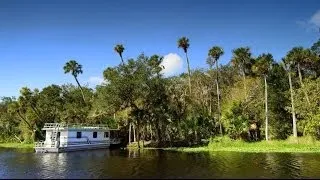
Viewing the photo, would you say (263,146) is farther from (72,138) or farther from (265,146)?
(72,138)

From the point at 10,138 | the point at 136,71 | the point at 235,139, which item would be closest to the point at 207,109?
the point at 235,139

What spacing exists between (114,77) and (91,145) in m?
14.8

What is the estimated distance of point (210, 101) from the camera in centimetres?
7556

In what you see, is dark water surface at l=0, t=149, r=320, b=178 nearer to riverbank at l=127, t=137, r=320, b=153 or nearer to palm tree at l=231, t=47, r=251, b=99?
riverbank at l=127, t=137, r=320, b=153

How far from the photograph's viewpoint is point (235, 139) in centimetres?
6506

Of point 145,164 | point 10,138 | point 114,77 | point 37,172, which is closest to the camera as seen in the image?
point 37,172

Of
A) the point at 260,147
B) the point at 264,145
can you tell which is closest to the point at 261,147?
the point at 260,147

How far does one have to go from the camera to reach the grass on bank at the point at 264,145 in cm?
5400

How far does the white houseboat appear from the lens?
2480 inches

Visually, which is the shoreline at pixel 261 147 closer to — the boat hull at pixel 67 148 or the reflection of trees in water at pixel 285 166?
the reflection of trees in water at pixel 285 166

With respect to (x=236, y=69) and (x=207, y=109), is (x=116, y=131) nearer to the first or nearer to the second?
(x=207, y=109)

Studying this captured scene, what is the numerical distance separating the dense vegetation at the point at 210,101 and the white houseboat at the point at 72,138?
3.55 metres

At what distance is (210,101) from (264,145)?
19.2 metres

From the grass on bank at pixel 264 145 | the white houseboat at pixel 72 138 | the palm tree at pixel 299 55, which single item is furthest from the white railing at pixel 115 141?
the palm tree at pixel 299 55
